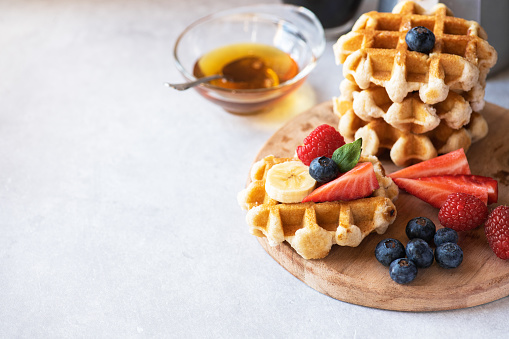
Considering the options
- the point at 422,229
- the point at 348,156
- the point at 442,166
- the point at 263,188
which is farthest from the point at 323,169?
the point at 442,166

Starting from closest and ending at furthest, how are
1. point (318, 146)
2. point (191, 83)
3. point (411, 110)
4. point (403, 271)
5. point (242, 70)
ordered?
point (403, 271), point (318, 146), point (411, 110), point (191, 83), point (242, 70)

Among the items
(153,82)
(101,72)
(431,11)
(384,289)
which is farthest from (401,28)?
(101,72)

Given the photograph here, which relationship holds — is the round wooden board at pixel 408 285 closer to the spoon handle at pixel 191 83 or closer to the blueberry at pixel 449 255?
the blueberry at pixel 449 255

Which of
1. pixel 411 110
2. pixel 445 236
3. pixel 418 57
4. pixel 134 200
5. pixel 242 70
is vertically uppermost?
pixel 418 57

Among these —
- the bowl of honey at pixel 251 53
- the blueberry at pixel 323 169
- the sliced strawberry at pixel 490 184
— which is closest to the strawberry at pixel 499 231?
the sliced strawberry at pixel 490 184

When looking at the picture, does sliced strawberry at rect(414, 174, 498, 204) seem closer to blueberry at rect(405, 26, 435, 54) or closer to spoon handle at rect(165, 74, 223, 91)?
blueberry at rect(405, 26, 435, 54)

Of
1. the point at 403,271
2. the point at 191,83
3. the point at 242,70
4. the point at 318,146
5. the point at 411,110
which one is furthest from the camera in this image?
the point at 242,70

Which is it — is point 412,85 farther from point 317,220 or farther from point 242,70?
point 242,70

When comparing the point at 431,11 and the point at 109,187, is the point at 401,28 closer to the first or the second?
the point at 431,11
